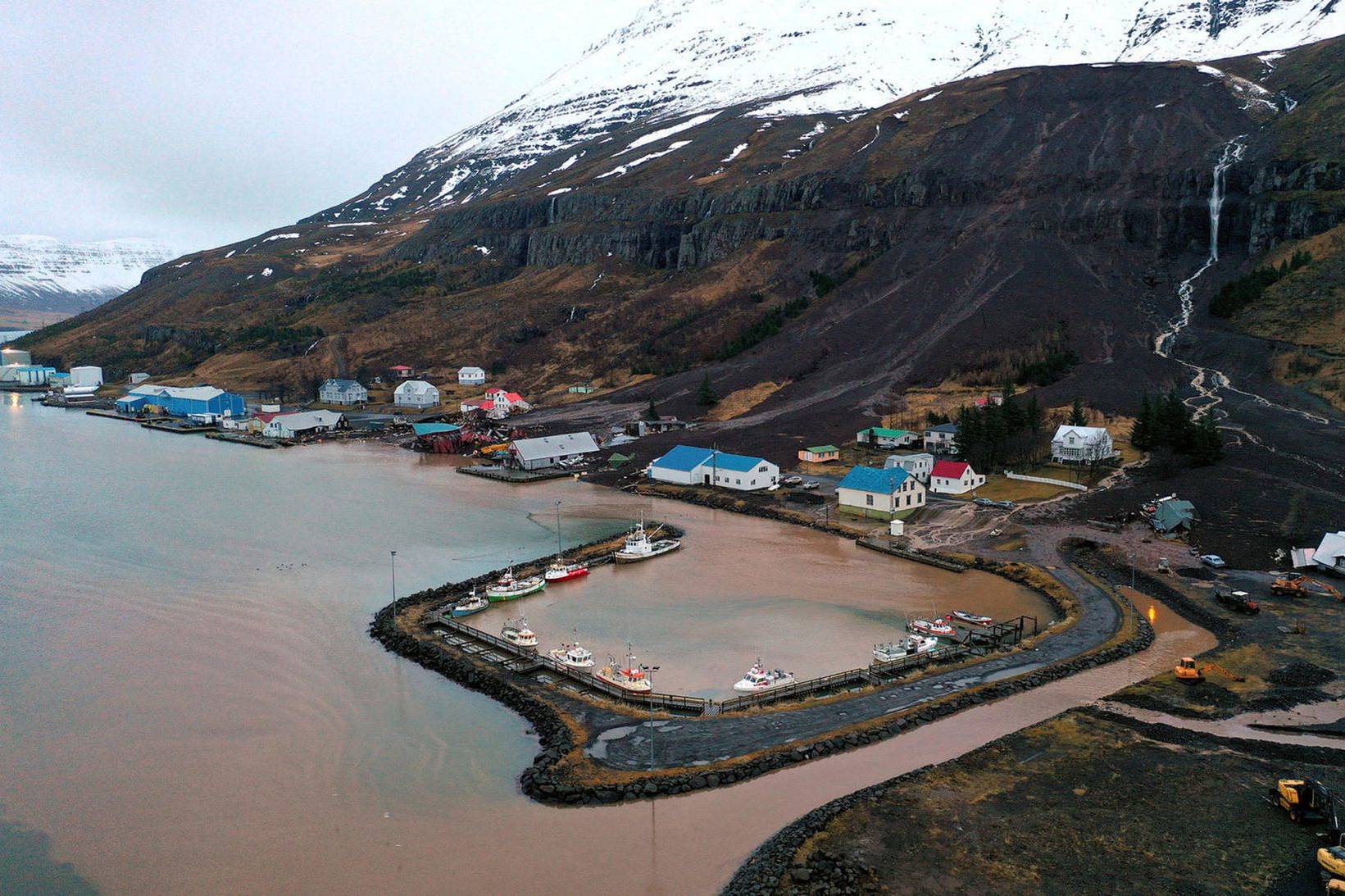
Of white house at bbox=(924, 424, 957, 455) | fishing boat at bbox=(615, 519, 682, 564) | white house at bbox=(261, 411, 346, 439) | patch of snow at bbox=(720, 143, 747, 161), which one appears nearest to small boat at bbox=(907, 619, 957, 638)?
fishing boat at bbox=(615, 519, 682, 564)

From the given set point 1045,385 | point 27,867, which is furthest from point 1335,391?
point 27,867

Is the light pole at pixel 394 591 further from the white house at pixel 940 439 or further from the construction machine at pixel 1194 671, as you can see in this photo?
the white house at pixel 940 439

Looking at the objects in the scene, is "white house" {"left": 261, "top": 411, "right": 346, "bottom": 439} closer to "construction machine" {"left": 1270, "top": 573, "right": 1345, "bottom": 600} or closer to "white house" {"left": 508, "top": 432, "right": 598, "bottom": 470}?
"white house" {"left": 508, "top": 432, "right": 598, "bottom": 470}

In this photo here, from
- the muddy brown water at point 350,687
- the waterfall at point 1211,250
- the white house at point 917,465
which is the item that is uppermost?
the waterfall at point 1211,250

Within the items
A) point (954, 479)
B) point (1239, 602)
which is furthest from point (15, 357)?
point (1239, 602)

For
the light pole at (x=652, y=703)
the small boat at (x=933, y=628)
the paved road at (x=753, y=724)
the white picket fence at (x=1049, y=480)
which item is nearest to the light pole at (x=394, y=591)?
the paved road at (x=753, y=724)

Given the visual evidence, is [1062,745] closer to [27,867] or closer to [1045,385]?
[27,867]
